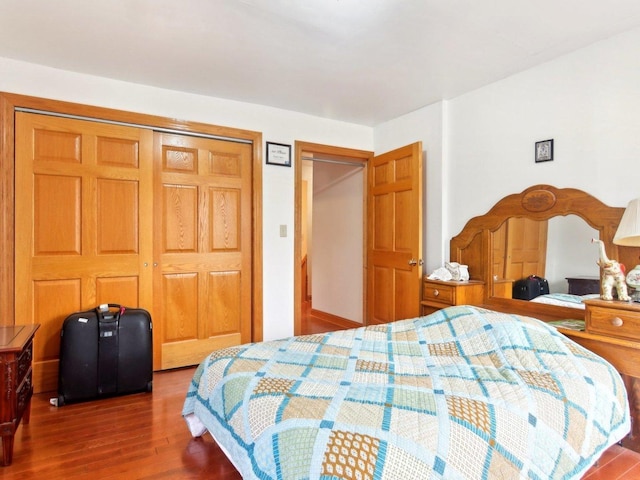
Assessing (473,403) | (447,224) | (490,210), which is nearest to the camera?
(473,403)

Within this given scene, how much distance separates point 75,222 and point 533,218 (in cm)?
337

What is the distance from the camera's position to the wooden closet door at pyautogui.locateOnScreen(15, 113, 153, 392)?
2705 millimetres

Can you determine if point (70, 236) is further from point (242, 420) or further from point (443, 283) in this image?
point (443, 283)

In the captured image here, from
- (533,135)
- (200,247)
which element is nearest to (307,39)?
(533,135)

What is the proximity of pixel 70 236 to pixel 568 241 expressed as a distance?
11.6 feet

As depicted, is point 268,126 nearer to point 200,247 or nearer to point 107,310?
point 200,247

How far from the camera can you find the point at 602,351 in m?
2.04

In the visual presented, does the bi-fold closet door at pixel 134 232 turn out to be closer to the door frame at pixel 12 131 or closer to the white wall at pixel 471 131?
the door frame at pixel 12 131

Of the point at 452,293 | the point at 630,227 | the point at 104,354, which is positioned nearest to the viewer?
the point at 630,227

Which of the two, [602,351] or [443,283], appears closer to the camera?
[602,351]

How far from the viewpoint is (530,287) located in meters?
2.73

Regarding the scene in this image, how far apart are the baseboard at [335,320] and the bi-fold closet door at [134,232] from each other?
142 cm

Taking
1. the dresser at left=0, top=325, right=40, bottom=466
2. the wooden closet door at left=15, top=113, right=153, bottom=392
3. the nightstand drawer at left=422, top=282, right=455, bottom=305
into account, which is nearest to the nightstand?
the nightstand drawer at left=422, top=282, right=455, bottom=305

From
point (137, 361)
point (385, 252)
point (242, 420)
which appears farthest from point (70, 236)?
point (385, 252)
